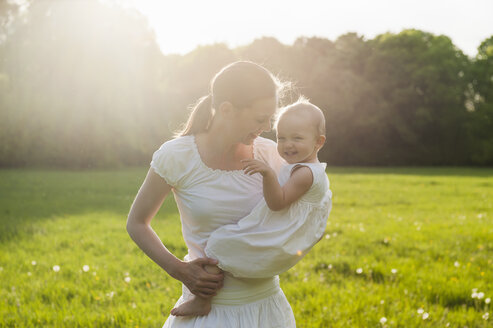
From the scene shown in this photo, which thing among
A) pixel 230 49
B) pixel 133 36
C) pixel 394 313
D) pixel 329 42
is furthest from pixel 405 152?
pixel 394 313

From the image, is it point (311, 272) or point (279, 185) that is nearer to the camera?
point (279, 185)

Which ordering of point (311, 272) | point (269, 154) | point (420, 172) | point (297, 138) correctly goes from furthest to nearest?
point (420, 172), point (311, 272), point (269, 154), point (297, 138)

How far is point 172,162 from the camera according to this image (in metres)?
2.37

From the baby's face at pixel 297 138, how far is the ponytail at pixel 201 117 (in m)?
0.41

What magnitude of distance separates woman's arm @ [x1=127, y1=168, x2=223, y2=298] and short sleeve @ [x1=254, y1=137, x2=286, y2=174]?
609 mm

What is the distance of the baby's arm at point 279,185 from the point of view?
7.04 ft

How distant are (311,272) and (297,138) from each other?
3.46 meters

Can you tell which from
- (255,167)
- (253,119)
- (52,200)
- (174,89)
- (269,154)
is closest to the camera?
(255,167)

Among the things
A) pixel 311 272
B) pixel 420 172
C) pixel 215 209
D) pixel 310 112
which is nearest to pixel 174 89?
pixel 420 172

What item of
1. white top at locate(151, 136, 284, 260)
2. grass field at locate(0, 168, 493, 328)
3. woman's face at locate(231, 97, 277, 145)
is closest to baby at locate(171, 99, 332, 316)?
white top at locate(151, 136, 284, 260)

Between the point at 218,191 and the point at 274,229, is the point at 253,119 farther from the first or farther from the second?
the point at 274,229

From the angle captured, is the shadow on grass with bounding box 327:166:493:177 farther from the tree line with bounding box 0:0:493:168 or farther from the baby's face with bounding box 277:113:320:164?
the baby's face with bounding box 277:113:320:164

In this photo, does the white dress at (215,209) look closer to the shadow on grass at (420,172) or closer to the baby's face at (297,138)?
the baby's face at (297,138)

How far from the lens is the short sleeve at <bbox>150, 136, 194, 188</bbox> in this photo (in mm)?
2355
